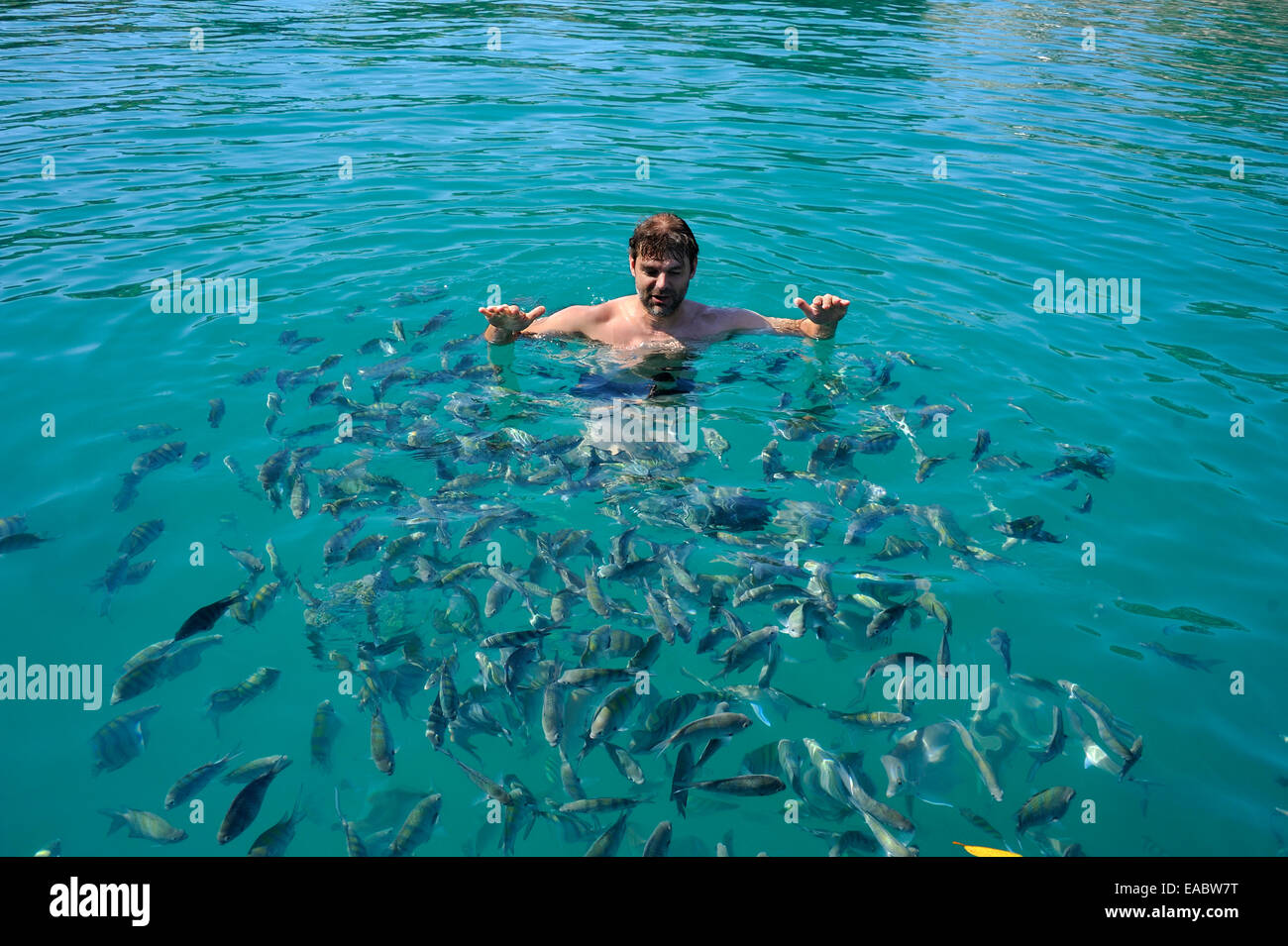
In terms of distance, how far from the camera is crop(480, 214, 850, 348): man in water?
7695mm

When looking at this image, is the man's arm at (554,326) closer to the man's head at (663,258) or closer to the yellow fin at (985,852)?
the man's head at (663,258)

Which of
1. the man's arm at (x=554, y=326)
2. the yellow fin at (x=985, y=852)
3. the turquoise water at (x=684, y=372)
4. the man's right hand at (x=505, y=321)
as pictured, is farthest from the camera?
the man's arm at (x=554, y=326)

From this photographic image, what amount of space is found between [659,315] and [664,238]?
82cm

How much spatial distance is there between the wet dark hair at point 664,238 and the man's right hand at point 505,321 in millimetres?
1084

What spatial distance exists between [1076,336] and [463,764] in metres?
7.92

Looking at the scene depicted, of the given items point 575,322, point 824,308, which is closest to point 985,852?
point 824,308

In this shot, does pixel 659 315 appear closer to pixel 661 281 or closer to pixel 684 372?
pixel 661 281

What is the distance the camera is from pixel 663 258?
7703 mm

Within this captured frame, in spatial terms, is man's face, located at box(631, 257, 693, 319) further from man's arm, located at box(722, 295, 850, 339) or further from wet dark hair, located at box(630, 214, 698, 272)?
man's arm, located at box(722, 295, 850, 339)

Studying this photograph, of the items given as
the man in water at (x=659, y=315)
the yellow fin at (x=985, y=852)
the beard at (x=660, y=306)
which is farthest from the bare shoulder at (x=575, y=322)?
the yellow fin at (x=985, y=852)

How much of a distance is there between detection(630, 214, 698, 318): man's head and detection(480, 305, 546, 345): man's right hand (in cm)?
99

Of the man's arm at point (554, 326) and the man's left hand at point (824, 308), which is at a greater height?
the man's left hand at point (824, 308)

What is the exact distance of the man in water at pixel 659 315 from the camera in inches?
303

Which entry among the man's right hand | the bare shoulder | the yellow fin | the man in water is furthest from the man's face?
the yellow fin
